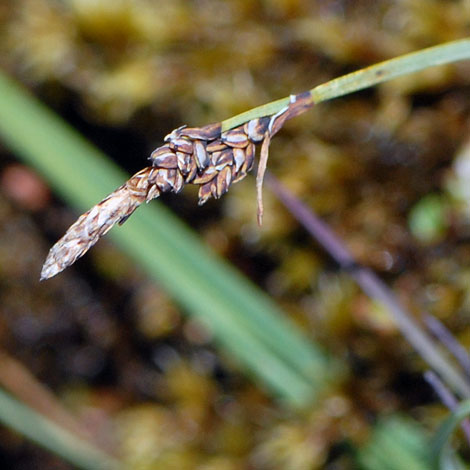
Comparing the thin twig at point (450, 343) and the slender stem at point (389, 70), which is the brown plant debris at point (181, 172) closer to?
the slender stem at point (389, 70)

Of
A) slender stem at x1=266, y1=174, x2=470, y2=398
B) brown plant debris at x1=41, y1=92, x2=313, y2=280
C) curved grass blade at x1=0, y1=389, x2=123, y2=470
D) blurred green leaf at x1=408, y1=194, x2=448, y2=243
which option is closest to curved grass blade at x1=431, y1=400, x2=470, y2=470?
slender stem at x1=266, y1=174, x2=470, y2=398

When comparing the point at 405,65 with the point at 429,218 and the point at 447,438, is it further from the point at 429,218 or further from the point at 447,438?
the point at 429,218

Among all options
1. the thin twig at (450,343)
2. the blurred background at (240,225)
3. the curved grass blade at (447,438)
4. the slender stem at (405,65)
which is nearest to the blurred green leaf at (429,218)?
the blurred background at (240,225)

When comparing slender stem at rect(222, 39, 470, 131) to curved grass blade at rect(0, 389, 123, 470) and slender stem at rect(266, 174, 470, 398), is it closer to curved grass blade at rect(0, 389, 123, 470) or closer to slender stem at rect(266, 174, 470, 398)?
slender stem at rect(266, 174, 470, 398)

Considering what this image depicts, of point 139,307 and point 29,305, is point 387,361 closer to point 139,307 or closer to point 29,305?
point 139,307

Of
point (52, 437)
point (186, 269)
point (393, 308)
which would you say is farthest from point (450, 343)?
point (52, 437)
